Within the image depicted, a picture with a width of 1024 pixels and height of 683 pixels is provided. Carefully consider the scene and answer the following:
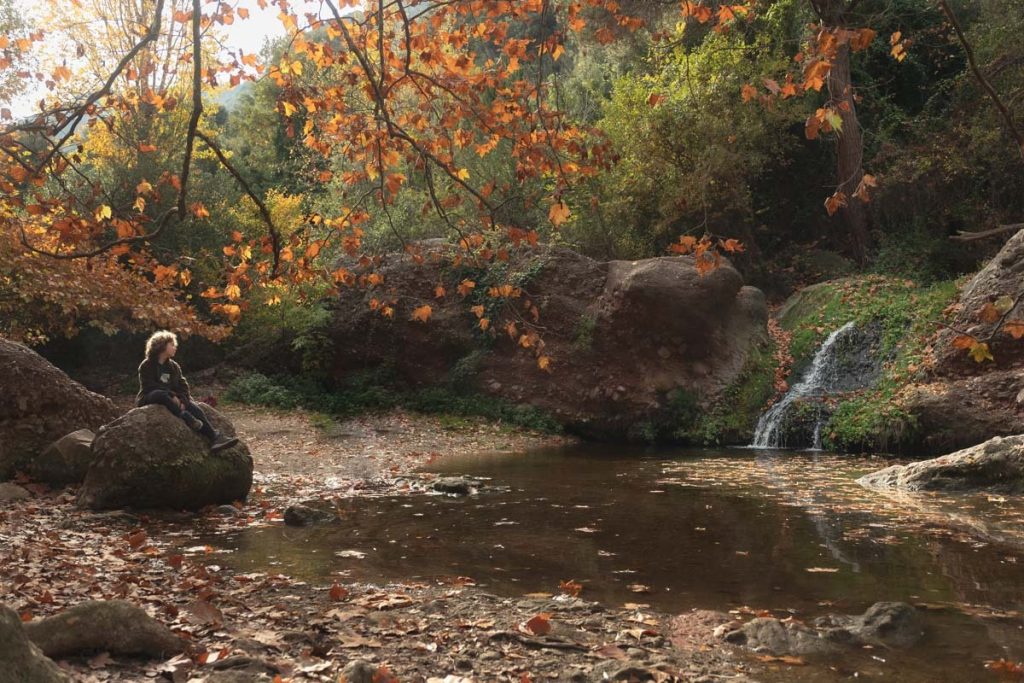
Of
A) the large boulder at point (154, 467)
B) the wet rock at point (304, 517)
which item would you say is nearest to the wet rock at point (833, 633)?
the wet rock at point (304, 517)

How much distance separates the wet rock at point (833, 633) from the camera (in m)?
5.12

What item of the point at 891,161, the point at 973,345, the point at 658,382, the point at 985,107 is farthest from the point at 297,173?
the point at 973,345

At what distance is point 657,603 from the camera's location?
20.2 ft

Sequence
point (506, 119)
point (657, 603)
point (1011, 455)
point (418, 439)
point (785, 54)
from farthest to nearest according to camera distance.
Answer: point (785, 54), point (418, 439), point (1011, 455), point (506, 119), point (657, 603)

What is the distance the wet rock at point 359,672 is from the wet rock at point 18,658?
52.0 inches

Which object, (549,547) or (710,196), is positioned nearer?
(549,547)

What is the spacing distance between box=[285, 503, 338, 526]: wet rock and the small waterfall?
11139 mm

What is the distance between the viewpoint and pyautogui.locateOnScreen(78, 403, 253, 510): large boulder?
9.13m

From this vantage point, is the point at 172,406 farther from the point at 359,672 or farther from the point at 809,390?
the point at 809,390

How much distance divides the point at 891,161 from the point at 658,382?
1092 cm

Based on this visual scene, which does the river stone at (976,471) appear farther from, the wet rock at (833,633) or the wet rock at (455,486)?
the wet rock at (833,633)

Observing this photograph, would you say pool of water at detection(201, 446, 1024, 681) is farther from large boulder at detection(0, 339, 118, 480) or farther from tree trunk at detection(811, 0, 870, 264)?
tree trunk at detection(811, 0, 870, 264)

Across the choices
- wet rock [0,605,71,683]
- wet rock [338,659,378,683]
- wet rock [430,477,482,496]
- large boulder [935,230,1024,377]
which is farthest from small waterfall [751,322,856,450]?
wet rock [0,605,71,683]

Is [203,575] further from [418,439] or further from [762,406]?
[762,406]
